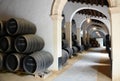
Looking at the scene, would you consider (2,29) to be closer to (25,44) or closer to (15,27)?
(15,27)

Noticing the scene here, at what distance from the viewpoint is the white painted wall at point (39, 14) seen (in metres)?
6.88

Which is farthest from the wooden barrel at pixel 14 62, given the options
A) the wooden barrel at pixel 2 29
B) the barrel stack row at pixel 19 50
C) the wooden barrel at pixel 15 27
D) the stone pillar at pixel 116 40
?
the stone pillar at pixel 116 40

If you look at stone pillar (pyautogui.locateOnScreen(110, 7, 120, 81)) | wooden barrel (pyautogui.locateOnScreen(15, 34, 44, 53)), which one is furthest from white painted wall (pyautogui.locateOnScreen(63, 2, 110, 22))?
stone pillar (pyautogui.locateOnScreen(110, 7, 120, 81))

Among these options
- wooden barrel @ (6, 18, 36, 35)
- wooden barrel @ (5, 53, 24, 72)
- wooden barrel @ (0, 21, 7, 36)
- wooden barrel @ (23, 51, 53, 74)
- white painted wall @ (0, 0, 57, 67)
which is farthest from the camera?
white painted wall @ (0, 0, 57, 67)

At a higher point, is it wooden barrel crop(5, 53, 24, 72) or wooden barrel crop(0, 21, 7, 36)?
wooden barrel crop(0, 21, 7, 36)

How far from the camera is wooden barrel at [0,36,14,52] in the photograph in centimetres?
611

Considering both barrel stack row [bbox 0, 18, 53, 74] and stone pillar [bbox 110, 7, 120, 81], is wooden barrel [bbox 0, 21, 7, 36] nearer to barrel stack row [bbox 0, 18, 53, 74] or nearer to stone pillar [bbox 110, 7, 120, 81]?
barrel stack row [bbox 0, 18, 53, 74]

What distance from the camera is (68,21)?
11.1 meters

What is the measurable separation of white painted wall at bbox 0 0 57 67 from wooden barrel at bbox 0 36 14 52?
1.27 m

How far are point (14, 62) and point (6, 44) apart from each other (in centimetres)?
69

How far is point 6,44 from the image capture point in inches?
243

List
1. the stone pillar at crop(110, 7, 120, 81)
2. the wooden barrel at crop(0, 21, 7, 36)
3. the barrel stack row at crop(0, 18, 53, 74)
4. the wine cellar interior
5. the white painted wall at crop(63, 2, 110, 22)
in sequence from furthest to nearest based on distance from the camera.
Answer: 1. the white painted wall at crop(63, 2, 110, 22)
2. the wooden barrel at crop(0, 21, 7, 36)
3. the barrel stack row at crop(0, 18, 53, 74)
4. the wine cellar interior
5. the stone pillar at crop(110, 7, 120, 81)

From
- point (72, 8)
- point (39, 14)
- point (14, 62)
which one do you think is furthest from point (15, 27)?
point (72, 8)

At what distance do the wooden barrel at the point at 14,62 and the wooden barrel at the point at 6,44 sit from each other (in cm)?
27
